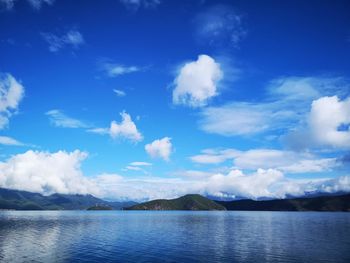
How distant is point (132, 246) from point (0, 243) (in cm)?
4070

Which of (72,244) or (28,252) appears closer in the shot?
(28,252)

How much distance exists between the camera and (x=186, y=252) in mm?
87562

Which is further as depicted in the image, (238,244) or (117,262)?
(238,244)

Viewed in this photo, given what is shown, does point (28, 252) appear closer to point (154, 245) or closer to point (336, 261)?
point (154, 245)

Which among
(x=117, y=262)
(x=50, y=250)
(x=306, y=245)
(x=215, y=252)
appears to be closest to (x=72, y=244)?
(x=50, y=250)

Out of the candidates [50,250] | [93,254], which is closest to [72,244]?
[50,250]

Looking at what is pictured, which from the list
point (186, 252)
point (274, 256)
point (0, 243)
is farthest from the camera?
point (0, 243)

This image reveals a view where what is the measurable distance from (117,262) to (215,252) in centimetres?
2889

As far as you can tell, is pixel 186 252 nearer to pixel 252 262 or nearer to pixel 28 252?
pixel 252 262

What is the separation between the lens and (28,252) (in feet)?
271

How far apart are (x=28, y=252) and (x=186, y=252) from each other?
136ft

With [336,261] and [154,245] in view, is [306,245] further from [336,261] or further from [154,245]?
[154,245]

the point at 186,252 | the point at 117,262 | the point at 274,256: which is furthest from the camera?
the point at 186,252

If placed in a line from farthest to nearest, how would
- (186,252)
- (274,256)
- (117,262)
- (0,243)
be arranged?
(0,243)
(186,252)
(274,256)
(117,262)
